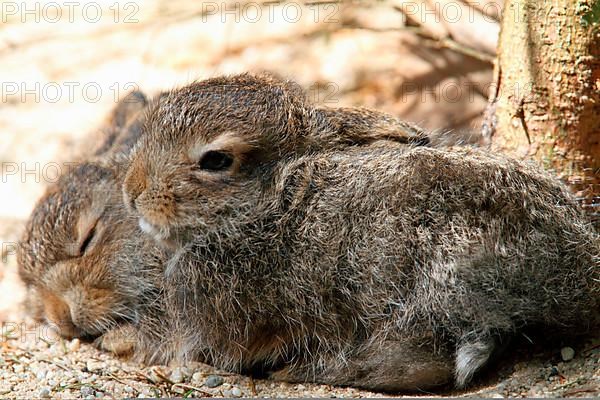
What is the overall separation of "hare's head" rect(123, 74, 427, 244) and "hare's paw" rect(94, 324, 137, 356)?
0.78 meters

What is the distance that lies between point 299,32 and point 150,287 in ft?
12.4

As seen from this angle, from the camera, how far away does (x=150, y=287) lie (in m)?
4.55

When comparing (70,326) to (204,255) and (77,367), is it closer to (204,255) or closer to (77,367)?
(77,367)

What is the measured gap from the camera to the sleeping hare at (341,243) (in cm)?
373

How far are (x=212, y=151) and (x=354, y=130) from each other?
0.82 meters

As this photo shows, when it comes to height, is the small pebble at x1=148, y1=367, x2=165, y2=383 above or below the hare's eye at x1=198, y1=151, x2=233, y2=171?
below

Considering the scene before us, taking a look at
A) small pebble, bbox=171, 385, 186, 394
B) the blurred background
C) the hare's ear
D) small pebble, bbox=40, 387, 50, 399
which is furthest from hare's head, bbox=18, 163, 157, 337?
the blurred background

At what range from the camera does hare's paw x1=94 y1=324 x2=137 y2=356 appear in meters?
4.57

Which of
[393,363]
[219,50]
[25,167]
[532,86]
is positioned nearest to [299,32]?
[219,50]

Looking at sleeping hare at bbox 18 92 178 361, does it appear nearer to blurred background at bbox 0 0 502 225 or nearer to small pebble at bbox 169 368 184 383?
small pebble at bbox 169 368 184 383

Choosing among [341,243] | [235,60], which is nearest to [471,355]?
[341,243]

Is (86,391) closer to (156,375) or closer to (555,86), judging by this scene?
(156,375)

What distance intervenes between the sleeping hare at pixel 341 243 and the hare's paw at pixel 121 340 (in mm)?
383

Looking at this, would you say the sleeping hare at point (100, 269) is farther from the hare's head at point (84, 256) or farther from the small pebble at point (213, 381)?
the small pebble at point (213, 381)
